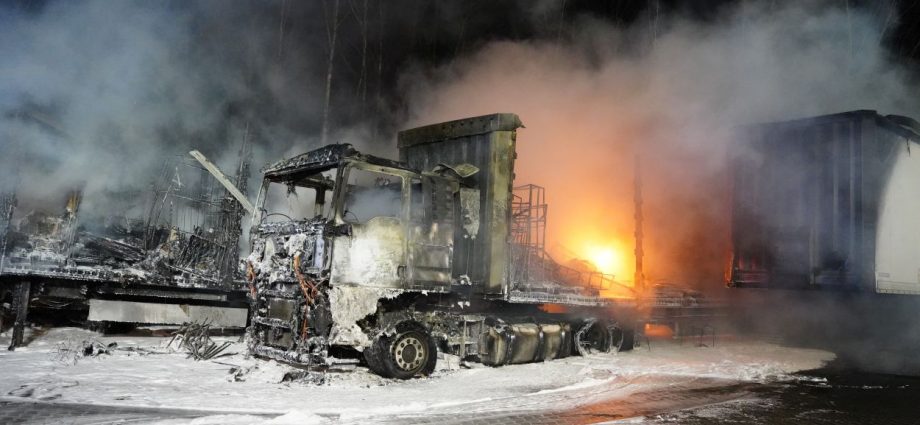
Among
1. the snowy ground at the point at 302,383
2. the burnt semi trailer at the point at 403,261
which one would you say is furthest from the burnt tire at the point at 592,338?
the burnt semi trailer at the point at 403,261

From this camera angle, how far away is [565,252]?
17797mm

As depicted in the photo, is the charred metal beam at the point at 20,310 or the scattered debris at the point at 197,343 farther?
the charred metal beam at the point at 20,310

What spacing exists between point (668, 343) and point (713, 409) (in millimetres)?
8002

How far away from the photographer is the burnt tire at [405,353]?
7.44 metres

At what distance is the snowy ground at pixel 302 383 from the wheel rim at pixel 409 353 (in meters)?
0.25

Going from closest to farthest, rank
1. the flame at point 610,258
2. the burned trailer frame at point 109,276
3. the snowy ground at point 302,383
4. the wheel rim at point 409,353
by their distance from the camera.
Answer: the snowy ground at point 302,383 → the wheel rim at point 409,353 → the burned trailer frame at point 109,276 → the flame at point 610,258

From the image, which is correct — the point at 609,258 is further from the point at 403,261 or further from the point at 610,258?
the point at 403,261

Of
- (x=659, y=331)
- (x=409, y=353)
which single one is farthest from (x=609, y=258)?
(x=409, y=353)

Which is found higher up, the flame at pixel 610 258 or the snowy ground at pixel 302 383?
the flame at pixel 610 258

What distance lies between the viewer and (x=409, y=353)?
25.5 ft

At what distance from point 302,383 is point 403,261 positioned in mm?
2038

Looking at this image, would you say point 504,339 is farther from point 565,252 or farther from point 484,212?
point 565,252

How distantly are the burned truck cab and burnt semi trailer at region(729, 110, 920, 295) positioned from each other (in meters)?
6.66

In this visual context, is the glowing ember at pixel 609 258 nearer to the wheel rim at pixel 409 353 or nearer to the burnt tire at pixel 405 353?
the burnt tire at pixel 405 353
